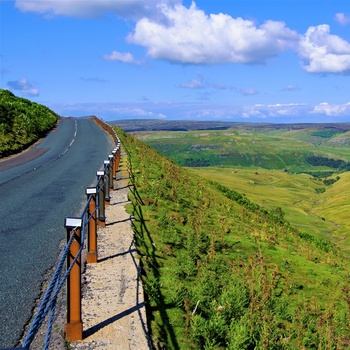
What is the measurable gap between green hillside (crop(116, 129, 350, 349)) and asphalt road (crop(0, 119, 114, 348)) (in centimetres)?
207

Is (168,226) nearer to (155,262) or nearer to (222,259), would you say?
(222,259)

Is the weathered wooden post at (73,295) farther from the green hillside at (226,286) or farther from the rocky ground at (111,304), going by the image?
the green hillside at (226,286)

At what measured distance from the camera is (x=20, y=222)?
41.9 feet

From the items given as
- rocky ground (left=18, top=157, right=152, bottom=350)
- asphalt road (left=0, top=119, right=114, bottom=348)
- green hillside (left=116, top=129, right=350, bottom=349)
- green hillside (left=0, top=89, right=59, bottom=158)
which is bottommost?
green hillside (left=116, top=129, right=350, bottom=349)

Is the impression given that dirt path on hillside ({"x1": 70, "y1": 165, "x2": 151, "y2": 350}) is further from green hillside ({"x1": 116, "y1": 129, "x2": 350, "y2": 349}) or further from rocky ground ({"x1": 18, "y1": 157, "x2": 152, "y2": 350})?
green hillside ({"x1": 116, "y1": 129, "x2": 350, "y2": 349})

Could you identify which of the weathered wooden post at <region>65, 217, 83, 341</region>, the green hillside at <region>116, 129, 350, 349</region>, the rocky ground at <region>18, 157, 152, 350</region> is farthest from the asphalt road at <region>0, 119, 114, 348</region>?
the green hillside at <region>116, 129, 350, 349</region>

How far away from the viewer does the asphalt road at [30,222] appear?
23.9 ft

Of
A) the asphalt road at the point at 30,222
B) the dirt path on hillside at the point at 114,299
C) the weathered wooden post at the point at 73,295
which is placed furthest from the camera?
the asphalt road at the point at 30,222

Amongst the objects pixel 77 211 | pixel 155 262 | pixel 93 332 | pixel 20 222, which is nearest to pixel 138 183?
pixel 77 211

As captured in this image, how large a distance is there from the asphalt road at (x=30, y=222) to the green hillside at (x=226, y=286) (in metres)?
2.07

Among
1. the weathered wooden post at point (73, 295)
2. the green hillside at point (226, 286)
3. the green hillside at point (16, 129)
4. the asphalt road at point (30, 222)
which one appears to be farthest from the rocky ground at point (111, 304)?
the green hillside at point (16, 129)

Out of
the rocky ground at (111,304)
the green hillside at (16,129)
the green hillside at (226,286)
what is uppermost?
the green hillside at (16,129)

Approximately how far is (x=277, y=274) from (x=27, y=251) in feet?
23.2

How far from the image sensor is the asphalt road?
7.28 metres
